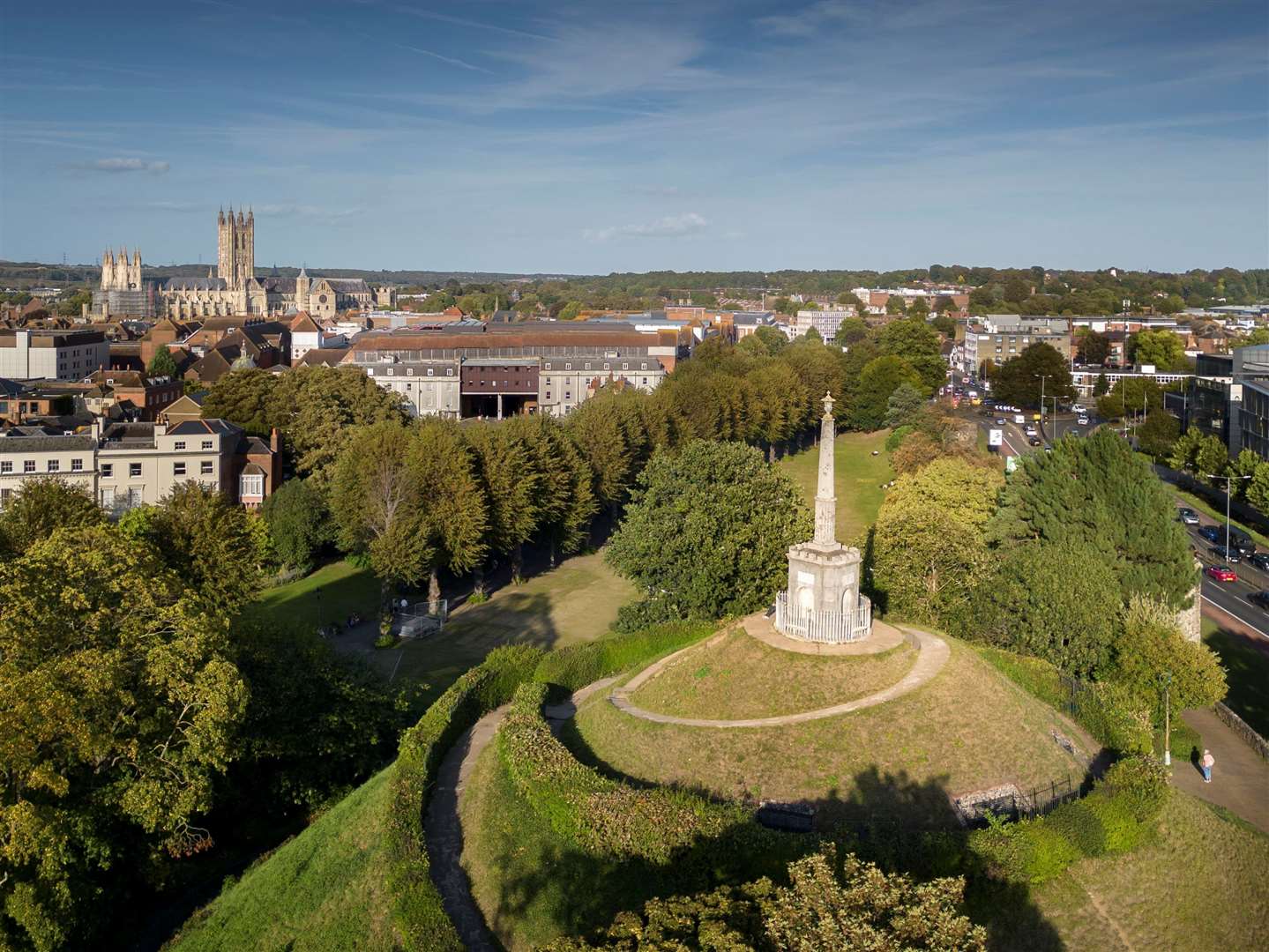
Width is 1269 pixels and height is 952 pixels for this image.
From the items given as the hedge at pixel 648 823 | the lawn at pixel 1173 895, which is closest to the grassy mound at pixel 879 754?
the hedge at pixel 648 823

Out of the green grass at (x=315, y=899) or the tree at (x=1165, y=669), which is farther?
the tree at (x=1165, y=669)

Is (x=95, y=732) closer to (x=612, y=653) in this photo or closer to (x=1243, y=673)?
(x=612, y=653)

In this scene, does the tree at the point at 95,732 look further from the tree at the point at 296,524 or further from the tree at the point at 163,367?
the tree at the point at 163,367

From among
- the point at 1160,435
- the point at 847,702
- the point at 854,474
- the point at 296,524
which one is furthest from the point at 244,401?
the point at 1160,435

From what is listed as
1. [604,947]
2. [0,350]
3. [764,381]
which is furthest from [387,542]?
[0,350]

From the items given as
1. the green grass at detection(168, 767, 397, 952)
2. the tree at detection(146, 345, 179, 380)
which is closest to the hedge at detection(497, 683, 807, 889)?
the green grass at detection(168, 767, 397, 952)
